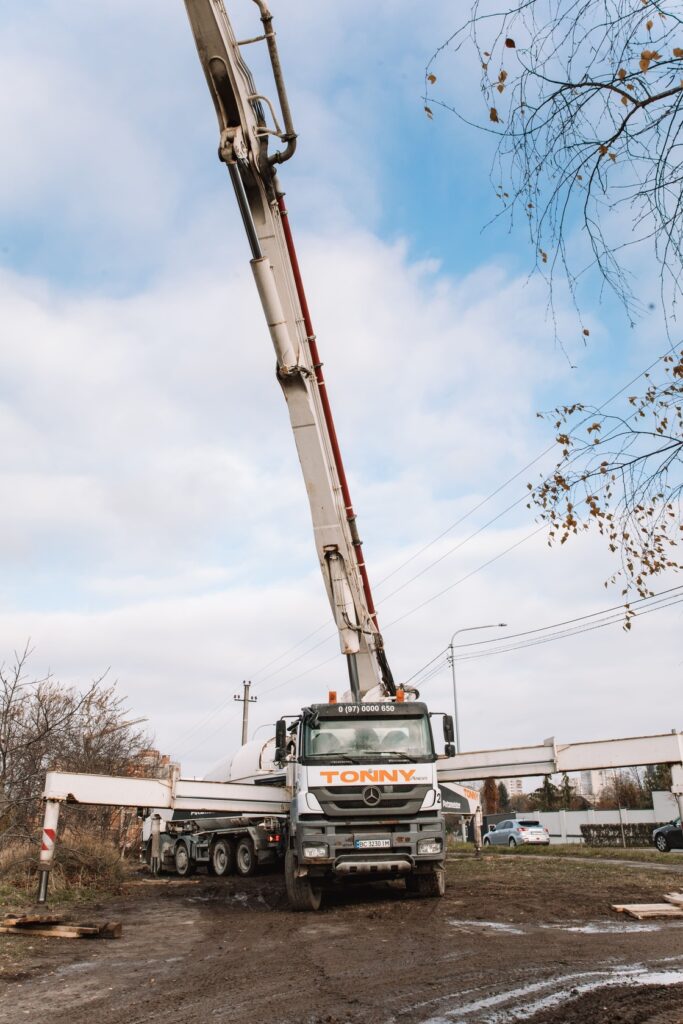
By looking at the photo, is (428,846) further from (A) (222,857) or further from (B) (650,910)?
(A) (222,857)

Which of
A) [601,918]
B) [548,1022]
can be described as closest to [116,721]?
[601,918]

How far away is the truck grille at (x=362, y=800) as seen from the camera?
11.2 m

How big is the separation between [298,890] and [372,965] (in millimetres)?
4609

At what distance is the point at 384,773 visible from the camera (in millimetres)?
11375

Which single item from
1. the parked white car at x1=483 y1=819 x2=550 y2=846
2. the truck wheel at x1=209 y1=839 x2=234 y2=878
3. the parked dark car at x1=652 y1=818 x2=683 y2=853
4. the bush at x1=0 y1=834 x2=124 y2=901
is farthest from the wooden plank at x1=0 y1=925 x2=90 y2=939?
the parked white car at x1=483 y1=819 x2=550 y2=846

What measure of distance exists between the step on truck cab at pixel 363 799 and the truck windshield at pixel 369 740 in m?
0.01

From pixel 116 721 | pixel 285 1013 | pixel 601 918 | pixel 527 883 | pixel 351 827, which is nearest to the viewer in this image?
pixel 285 1013

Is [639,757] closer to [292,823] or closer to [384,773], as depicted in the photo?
[384,773]

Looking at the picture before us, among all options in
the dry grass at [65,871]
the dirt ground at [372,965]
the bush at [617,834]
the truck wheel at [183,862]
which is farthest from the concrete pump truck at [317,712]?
the bush at [617,834]

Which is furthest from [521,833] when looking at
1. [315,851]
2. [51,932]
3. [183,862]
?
[51,932]

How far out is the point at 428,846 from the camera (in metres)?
11.2

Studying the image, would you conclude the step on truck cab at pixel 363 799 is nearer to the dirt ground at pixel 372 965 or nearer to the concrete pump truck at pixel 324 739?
the concrete pump truck at pixel 324 739

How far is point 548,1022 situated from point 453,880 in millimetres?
10765

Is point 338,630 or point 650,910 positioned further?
point 338,630
